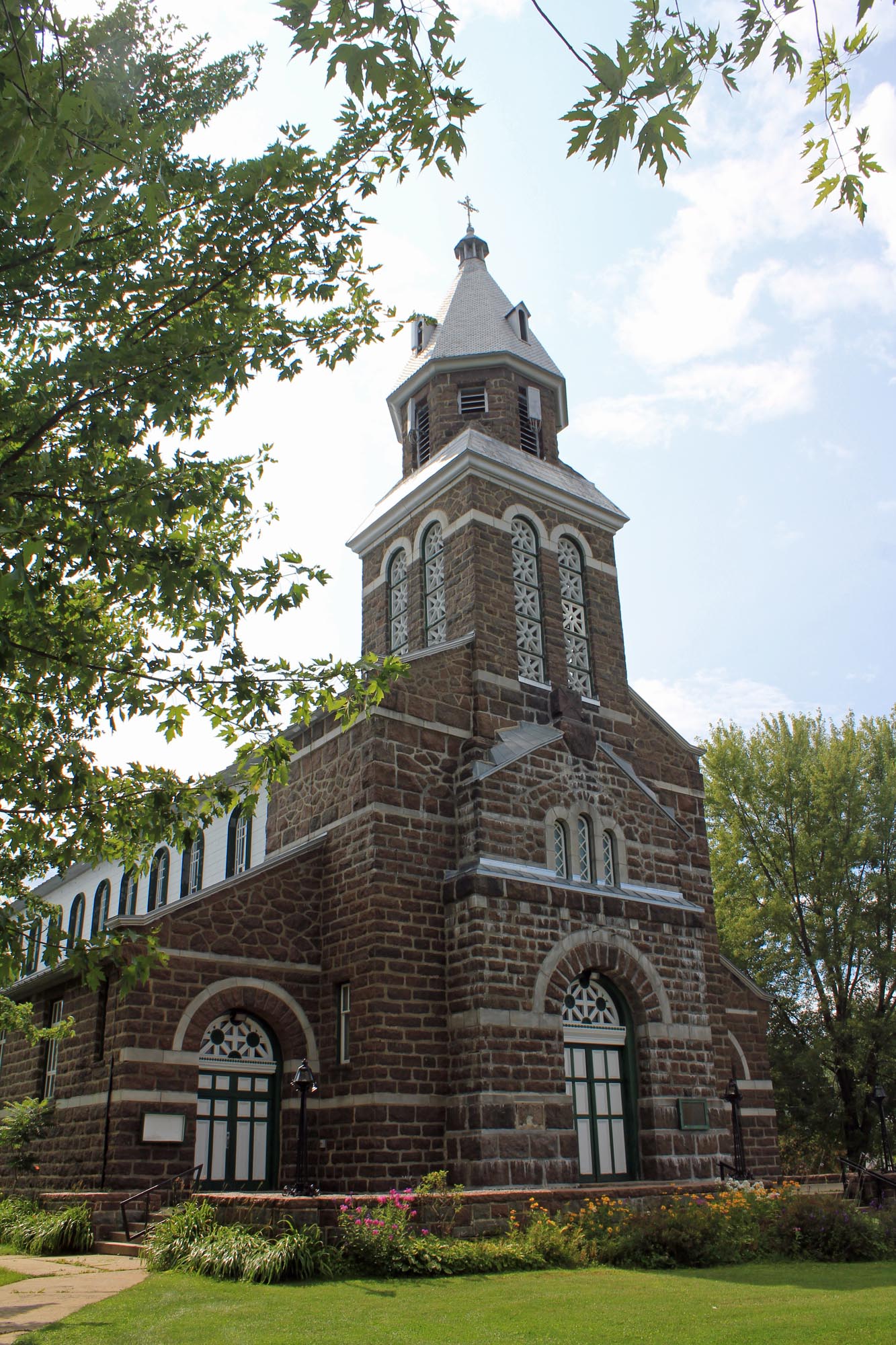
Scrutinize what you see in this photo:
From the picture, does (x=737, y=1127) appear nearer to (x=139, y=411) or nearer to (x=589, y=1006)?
(x=589, y=1006)

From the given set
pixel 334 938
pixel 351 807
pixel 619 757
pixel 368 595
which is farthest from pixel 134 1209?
pixel 368 595

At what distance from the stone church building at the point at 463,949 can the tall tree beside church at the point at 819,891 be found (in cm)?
977

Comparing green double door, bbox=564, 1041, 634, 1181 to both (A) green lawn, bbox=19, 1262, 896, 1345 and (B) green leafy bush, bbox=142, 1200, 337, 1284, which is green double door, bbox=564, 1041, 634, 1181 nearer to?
(A) green lawn, bbox=19, 1262, 896, 1345

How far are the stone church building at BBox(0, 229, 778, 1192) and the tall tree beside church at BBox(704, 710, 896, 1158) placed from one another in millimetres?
9766

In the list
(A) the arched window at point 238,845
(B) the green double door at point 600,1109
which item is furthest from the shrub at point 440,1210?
(A) the arched window at point 238,845

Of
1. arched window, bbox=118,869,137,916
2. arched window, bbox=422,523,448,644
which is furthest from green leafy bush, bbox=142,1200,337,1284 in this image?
arched window, bbox=118,869,137,916

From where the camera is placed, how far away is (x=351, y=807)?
700 inches

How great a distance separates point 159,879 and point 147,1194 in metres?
16.5

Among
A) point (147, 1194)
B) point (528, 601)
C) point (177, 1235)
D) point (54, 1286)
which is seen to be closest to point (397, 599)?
point (528, 601)

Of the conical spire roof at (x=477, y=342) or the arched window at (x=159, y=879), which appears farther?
the arched window at (x=159, y=879)

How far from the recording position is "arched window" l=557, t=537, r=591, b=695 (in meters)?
21.2

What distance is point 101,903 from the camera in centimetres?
3297

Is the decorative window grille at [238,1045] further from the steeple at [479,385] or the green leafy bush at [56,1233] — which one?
the steeple at [479,385]

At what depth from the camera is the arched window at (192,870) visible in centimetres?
2744
